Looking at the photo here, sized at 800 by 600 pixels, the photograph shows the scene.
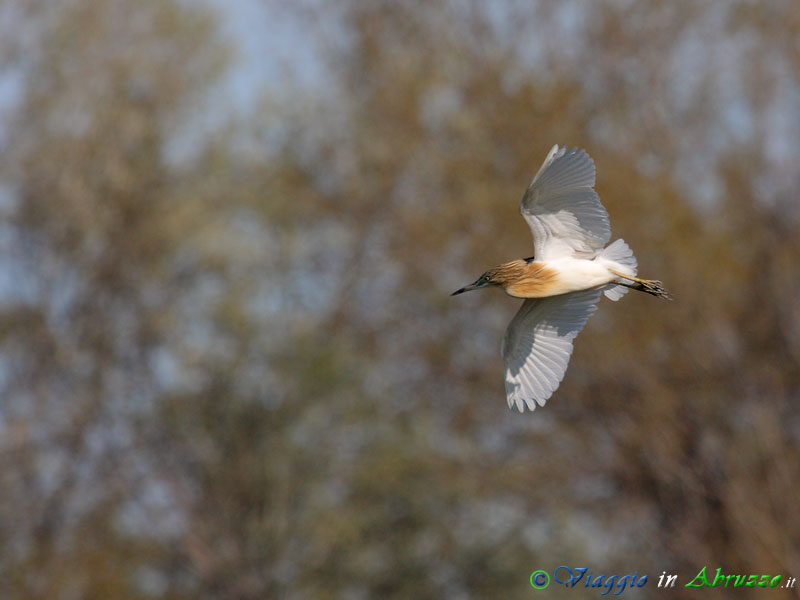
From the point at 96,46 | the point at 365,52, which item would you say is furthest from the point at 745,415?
the point at 96,46

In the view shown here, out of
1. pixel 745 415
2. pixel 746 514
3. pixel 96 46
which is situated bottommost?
pixel 746 514

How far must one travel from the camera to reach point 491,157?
703 inches

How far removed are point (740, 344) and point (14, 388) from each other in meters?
10.1

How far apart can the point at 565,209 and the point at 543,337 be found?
3.09 feet

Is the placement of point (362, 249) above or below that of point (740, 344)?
above

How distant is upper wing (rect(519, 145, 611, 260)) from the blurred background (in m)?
9.13

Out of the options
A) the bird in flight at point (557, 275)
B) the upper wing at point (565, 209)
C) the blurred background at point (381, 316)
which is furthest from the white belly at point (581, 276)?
the blurred background at point (381, 316)

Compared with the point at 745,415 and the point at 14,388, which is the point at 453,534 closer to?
the point at 745,415

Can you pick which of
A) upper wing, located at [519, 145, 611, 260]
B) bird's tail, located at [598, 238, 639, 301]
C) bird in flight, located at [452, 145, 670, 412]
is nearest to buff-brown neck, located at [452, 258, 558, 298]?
bird in flight, located at [452, 145, 670, 412]

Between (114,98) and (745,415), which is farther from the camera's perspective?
(114,98)

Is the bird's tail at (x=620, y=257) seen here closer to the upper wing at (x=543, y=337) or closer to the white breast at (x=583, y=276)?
the white breast at (x=583, y=276)

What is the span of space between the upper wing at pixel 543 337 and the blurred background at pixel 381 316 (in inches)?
340

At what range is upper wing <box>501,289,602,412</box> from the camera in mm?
7355

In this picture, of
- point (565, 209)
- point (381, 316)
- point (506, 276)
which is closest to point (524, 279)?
point (506, 276)
